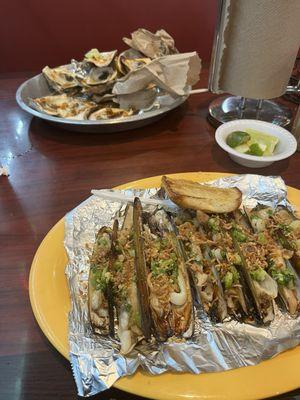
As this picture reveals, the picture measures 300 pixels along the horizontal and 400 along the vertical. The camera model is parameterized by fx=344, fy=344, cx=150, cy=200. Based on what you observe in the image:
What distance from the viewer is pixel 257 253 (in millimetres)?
833

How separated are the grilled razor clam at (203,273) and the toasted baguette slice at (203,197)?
6 cm

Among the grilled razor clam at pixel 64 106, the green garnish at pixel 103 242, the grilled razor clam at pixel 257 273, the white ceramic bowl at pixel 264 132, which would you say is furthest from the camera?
the grilled razor clam at pixel 64 106

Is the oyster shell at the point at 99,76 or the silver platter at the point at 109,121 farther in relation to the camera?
the oyster shell at the point at 99,76

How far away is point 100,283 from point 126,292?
0.20 ft

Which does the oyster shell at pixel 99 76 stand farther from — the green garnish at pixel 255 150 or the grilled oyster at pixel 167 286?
the grilled oyster at pixel 167 286

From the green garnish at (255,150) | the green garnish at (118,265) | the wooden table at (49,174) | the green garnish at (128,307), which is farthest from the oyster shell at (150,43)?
the green garnish at (128,307)

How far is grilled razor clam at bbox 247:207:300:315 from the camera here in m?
0.77

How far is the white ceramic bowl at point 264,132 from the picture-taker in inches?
45.8

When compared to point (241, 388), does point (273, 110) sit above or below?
above

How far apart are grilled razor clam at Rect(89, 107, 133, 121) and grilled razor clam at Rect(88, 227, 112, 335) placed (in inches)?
26.7

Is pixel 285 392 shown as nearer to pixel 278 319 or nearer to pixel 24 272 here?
pixel 278 319

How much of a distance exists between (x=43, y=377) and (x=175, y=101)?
1.16 metres

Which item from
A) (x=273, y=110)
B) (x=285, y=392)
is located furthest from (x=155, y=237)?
(x=273, y=110)

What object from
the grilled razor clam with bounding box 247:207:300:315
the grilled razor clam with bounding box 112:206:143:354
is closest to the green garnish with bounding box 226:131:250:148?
the grilled razor clam with bounding box 247:207:300:315
